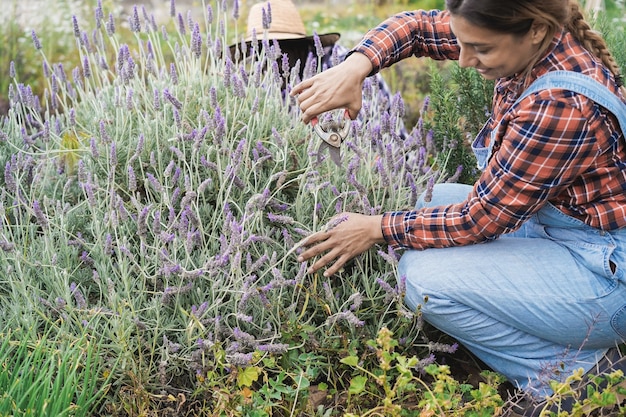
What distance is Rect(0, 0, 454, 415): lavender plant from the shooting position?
6.55 feet

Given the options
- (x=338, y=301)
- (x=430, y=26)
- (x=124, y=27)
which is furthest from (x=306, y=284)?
(x=124, y=27)

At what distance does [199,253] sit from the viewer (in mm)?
2305

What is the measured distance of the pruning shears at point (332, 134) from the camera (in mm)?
2195

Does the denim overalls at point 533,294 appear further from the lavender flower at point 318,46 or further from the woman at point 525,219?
the lavender flower at point 318,46

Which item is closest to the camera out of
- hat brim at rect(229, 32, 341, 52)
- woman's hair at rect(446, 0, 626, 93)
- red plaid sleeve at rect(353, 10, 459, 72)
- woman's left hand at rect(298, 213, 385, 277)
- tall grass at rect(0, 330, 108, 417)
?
tall grass at rect(0, 330, 108, 417)

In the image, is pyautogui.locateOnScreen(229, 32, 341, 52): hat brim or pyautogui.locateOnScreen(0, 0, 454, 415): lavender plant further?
pyautogui.locateOnScreen(229, 32, 341, 52): hat brim

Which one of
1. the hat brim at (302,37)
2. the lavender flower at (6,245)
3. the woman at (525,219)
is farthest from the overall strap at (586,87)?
the hat brim at (302,37)

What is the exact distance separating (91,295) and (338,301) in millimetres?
818

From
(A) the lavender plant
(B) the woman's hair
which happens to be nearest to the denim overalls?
(A) the lavender plant

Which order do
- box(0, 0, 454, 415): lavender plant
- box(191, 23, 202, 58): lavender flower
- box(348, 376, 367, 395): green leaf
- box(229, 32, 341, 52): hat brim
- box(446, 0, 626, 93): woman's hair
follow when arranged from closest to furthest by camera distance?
box(446, 0, 626, 93): woman's hair → box(348, 376, 367, 395): green leaf → box(0, 0, 454, 415): lavender plant → box(191, 23, 202, 58): lavender flower → box(229, 32, 341, 52): hat brim

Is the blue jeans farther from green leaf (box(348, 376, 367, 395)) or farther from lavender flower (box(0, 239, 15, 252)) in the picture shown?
lavender flower (box(0, 239, 15, 252))

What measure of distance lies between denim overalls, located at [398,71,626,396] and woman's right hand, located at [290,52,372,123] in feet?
1.49

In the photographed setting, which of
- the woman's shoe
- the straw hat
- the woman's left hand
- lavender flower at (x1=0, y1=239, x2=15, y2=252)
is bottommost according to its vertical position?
the woman's shoe

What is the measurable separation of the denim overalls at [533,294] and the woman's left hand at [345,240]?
155 millimetres
